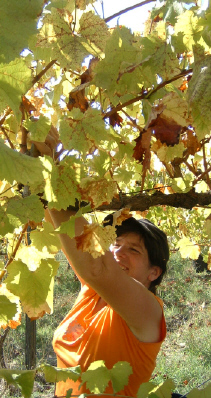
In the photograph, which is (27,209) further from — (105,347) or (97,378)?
(105,347)

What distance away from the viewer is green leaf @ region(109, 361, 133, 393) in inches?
40.4

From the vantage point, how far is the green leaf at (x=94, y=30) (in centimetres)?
96

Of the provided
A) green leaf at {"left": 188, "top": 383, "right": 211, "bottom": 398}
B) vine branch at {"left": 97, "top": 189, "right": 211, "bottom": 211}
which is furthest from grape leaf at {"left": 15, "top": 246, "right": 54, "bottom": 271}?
green leaf at {"left": 188, "top": 383, "right": 211, "bottom": 398}

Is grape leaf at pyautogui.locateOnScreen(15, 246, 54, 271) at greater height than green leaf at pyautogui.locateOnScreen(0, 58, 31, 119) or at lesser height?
lesser

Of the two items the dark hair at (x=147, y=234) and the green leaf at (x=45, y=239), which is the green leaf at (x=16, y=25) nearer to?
the green leaf at (x=45, y=239)

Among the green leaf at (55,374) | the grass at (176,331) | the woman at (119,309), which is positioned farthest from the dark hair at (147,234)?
the grass at (176,331)

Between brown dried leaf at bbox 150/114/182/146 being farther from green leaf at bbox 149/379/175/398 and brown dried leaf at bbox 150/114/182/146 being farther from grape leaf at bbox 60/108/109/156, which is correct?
green leaf at bbox 149/379/175/398

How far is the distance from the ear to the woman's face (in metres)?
0.02

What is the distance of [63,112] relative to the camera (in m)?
1.55

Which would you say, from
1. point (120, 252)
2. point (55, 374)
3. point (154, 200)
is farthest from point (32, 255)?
point (120, 252)

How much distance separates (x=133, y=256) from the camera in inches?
80.7

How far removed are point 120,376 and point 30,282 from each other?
1.15 feet

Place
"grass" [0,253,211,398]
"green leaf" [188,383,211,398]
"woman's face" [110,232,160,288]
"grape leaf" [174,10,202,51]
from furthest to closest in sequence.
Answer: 1. "grass" [0,253,211,398]
2. "woman's face" [110,232,160,288]
3. "grape leaf" [174,10,202,51]
4. "green leaf" [188,383,211,398]

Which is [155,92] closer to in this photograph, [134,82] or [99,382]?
[134,82]
